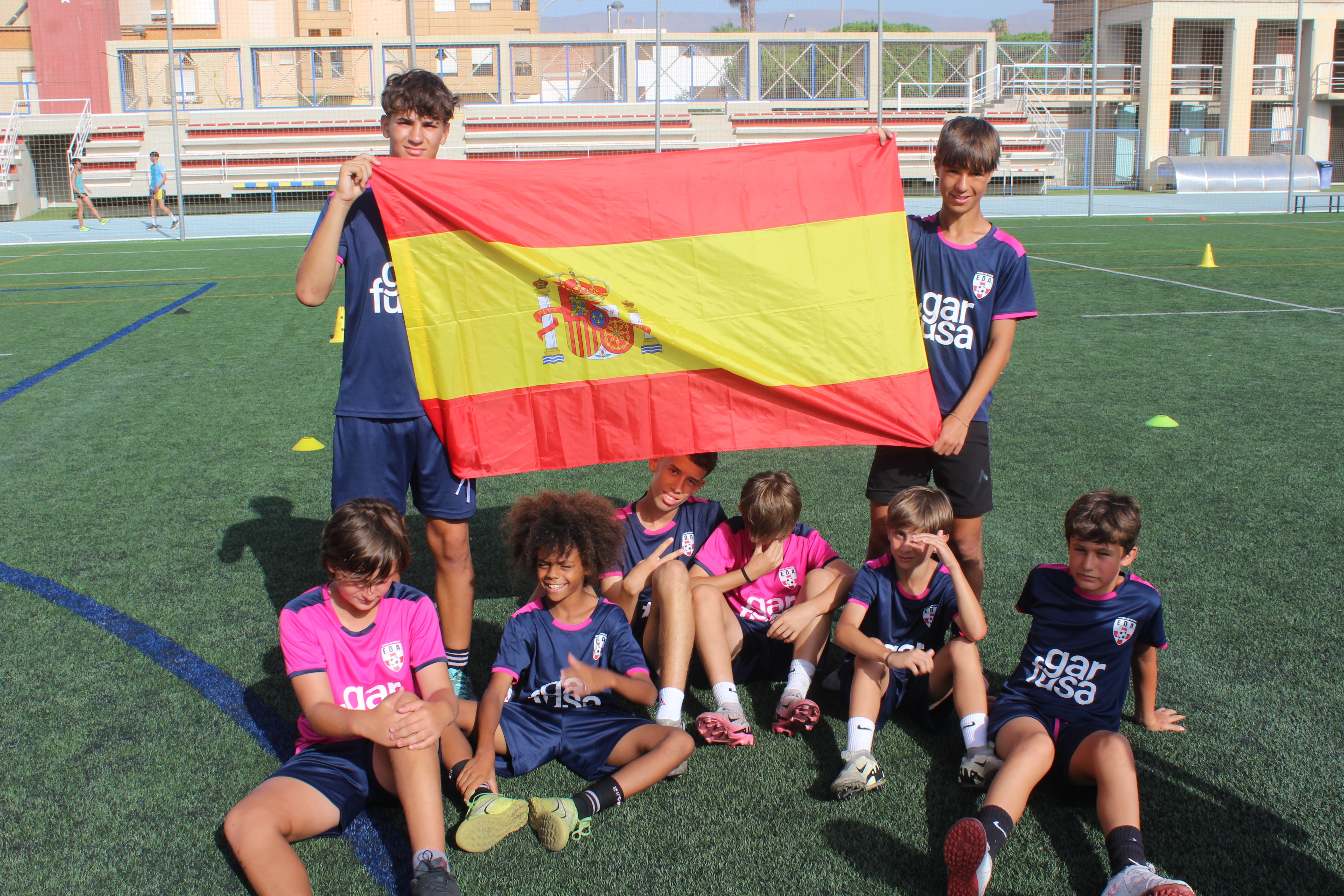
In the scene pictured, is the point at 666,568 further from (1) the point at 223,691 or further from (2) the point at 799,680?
(1) the point at 223,691

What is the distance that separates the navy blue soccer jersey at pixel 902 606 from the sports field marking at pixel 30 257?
19.2 metres

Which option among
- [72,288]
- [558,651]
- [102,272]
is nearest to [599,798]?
[558,651]

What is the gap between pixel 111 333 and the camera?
11.0m

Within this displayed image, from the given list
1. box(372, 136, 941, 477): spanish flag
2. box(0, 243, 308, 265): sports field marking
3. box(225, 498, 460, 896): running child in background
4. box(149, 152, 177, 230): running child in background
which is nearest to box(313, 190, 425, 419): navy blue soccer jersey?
box(372, 136, 941, 477): spanish flag

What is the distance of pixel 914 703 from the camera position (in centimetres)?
334

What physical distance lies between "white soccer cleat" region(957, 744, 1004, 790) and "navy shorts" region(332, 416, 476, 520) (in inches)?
68.8

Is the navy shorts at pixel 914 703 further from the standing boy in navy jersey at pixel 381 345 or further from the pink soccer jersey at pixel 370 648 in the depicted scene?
the standing boy in navy jersey at pixel 381 345

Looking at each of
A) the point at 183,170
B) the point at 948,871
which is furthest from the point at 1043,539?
the point at 183,170

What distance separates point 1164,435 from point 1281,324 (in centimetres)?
478

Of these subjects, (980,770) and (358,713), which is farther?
(980,770)

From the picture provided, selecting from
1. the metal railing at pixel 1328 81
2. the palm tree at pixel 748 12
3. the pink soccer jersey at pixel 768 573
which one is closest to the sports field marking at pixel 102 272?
the pink soccer jersey at pixel 768 573

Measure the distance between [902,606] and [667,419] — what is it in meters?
1.01

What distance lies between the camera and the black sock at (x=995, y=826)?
8.42 feet

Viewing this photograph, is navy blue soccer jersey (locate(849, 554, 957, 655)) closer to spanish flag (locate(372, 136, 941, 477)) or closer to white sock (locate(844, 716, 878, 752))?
white sock (locate(844, 716, 878, 752))
